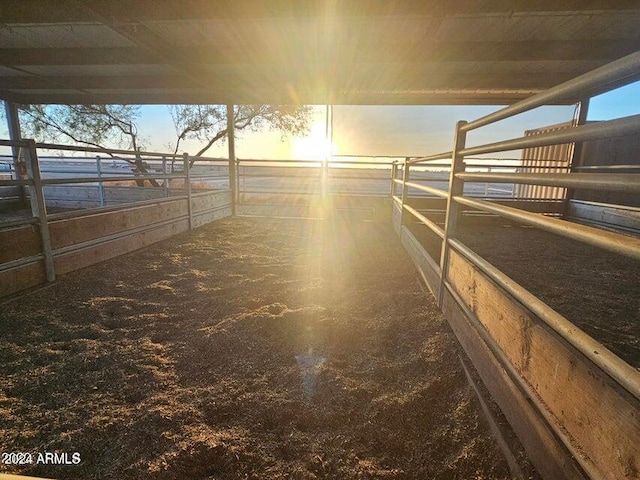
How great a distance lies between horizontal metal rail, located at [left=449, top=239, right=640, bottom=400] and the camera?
0.62 meters

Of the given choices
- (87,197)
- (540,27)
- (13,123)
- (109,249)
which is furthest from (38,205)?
(13,123)

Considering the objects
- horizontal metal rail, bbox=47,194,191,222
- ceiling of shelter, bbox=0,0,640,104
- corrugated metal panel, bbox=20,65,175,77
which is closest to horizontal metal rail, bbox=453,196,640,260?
ceiling of shelter, bbox=0,0,640,104

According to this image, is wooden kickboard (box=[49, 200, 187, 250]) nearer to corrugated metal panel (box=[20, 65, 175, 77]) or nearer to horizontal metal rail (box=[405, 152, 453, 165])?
corrugated metal panel (box=[20, 65, 175, 77])

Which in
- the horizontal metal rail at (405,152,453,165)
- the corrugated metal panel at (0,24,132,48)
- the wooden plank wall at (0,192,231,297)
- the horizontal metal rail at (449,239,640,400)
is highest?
the corrugated metal panel at (0,24,132,48)

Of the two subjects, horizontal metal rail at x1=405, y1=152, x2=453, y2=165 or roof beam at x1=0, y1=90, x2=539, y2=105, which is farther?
roof beam at x1=0, y1=90, x2=539, y2=105

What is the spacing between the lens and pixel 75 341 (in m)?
1.76

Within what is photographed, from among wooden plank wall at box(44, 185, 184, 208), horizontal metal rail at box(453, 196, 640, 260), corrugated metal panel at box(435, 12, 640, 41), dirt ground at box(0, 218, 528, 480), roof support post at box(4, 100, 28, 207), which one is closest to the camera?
horizontal metal rail at box(453, 196, 640, 260)

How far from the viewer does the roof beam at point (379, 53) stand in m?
3.56

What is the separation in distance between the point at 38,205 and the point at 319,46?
3.53 meters

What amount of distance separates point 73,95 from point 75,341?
7.22 metres

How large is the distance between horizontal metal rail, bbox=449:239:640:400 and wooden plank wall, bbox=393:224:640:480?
0.06 meters

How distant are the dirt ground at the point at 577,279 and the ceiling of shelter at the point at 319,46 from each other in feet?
7.51

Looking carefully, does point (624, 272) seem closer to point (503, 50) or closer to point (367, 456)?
point (503, 50)

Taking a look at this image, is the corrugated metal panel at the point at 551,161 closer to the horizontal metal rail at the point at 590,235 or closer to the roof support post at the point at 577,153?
the roof support post at the point at 577,153
